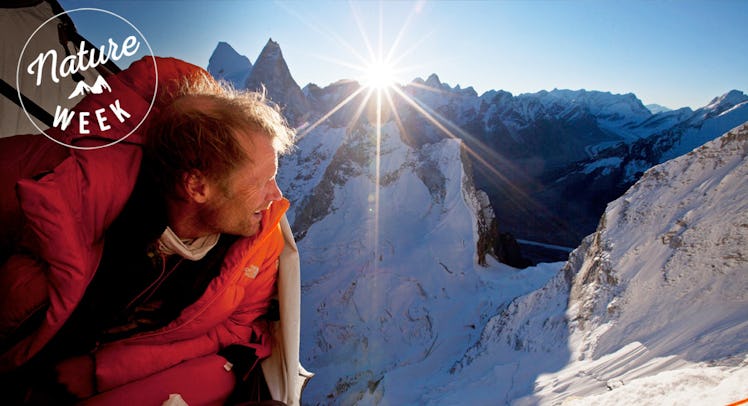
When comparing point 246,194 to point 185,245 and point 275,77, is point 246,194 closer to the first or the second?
point 185,245

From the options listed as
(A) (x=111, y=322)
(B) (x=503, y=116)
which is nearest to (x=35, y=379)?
(A) (x=111, y=322)

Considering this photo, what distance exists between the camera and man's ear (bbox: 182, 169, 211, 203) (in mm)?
1521

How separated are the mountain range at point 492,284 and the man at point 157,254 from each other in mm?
719

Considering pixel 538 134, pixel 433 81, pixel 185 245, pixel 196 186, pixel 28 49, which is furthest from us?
pixel 433 81

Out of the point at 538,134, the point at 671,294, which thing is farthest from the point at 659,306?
the point at 538,134

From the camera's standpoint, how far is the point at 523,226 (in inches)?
1697

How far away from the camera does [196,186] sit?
5.09ft

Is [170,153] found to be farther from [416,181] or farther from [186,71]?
[416,181]

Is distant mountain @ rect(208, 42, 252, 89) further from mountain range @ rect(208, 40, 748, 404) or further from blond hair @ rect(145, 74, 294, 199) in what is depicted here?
blond hair @ rect(145, 74, 294, 199)

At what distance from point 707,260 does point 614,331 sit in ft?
3.32

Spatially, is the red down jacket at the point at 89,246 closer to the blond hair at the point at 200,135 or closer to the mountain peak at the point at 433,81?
the blond hair at the point at 200,135

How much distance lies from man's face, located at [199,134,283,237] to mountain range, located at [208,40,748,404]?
71 centimetres

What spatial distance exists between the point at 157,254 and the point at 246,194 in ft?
1.58

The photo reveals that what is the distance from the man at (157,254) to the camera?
132 centimetres
